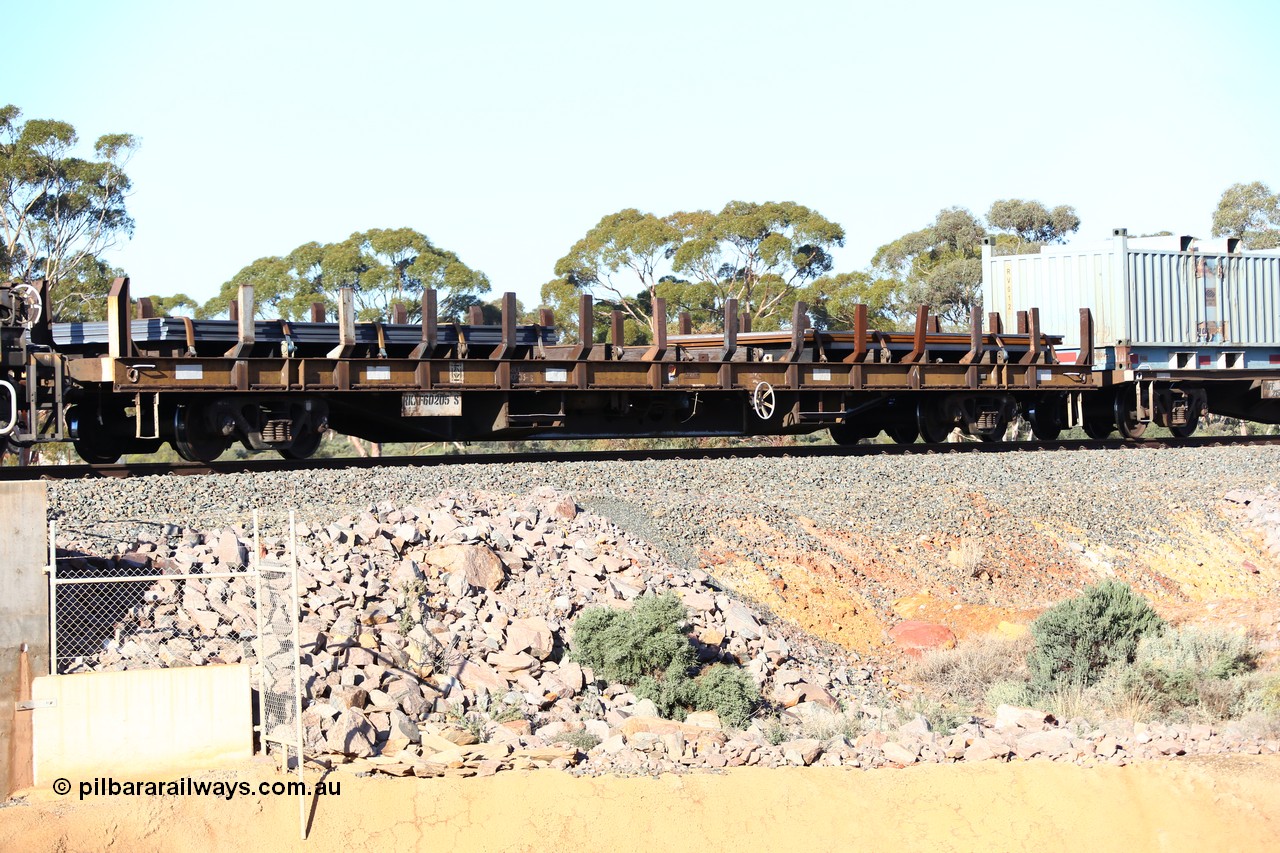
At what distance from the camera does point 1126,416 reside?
70.3ft

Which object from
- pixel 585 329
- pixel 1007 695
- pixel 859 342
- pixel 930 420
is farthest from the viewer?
pixel 930 420

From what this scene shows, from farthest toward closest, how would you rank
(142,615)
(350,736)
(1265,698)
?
1. (1265,698)
2. (142,615)
3. (350,736)

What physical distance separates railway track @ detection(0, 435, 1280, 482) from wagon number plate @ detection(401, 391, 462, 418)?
53 cm

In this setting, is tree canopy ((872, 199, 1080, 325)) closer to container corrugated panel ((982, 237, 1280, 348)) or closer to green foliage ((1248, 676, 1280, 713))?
container corrugated panel ((982, 237, 1280, 348))

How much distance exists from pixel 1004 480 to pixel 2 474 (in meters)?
10.8

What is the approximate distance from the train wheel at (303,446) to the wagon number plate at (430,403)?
3.36 ft

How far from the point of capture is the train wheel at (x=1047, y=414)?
20.7 metres

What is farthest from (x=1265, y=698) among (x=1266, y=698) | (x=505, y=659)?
(x=505, y=659)

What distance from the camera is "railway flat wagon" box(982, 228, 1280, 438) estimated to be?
2117 centimetres

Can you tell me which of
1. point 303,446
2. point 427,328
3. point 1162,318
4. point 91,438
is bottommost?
point 303,446

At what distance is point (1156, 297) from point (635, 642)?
15.3 m

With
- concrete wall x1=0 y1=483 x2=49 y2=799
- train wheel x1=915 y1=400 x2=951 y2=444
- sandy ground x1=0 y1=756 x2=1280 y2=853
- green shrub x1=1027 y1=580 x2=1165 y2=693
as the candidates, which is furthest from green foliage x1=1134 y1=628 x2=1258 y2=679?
train wheel x1=915 y1=400 x2=951 y2=444

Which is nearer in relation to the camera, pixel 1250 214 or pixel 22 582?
pixel 22 582

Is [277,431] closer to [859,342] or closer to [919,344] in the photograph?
[859,342]
